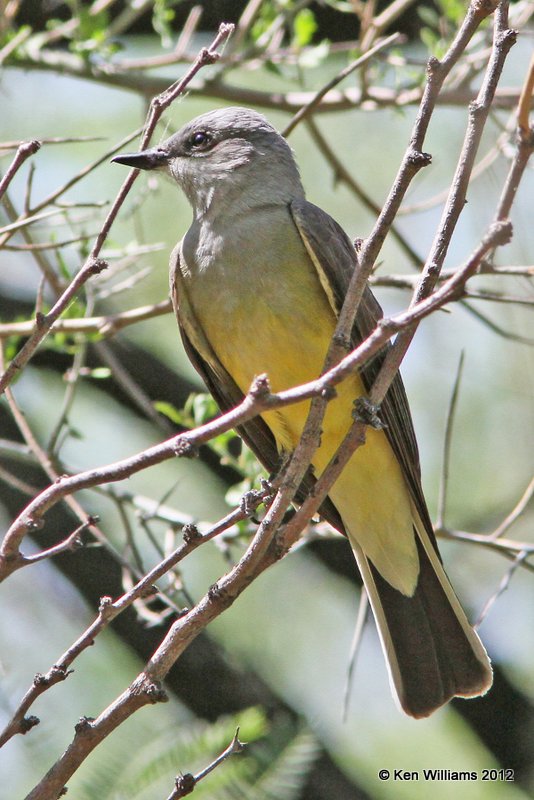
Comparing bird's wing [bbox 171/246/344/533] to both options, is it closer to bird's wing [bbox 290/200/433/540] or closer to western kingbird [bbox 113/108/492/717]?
western kingbird [bbox 113/108/492/717]

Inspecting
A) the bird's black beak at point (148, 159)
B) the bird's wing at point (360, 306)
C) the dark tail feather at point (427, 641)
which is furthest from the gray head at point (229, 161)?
the dark tail feather at point (427, 641)

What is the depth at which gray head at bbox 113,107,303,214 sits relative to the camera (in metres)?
4.81

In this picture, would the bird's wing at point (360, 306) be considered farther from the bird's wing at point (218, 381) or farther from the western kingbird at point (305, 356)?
the bird's wing at point (218, 381)

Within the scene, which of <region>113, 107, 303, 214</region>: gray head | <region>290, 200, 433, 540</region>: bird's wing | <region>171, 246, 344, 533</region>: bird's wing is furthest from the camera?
<region>113, 107, 303, 214</region>: gray head

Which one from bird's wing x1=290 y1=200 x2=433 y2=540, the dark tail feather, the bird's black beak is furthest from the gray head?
the dark tail feather

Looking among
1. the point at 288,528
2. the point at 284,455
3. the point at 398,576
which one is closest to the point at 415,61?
the point at 284,455

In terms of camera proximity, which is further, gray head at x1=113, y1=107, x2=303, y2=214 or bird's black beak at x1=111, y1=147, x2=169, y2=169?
gray head at x1=113, y1=107, x2=303, y2=214

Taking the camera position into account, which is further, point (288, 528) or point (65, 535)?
point (65, 535)

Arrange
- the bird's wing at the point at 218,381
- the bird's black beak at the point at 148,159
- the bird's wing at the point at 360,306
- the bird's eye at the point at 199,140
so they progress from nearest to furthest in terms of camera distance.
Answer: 1. the bird's wing at the point at 360,306
2. the bird's black beak at the point at 148,159
3. the bird's wing at the point at 218,381
4. the bird's eye at the point at 199,140

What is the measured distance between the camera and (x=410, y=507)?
4.67 metres

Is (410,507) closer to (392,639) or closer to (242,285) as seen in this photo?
(392,639)

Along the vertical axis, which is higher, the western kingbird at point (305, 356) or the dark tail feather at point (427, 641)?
the western kingbird at point (305, 356)

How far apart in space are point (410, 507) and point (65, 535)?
2.12 meters

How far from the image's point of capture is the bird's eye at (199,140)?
506cm
